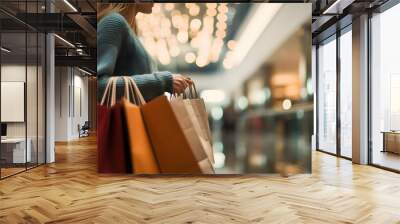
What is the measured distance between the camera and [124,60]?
638 centimetres

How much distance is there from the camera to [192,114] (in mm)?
6340

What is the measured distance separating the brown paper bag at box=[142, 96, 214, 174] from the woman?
0.24 metres

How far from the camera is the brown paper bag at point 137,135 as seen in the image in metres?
6.30

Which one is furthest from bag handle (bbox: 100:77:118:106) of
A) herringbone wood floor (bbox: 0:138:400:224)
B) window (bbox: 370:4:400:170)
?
window (bbox: 370:4:400:170)

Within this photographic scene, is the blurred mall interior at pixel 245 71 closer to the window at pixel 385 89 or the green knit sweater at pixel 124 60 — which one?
the green knit sweater at pixel 124 60

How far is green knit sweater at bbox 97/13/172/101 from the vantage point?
6.34 metres

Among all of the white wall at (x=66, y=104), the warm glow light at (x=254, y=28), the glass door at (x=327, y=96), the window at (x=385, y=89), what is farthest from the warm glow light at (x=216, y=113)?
the white wall at (x=66, y=104)

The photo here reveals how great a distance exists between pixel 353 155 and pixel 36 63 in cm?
720

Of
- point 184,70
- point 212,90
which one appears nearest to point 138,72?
point 184,70

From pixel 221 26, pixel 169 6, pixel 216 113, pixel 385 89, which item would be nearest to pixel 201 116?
pixel 216 113

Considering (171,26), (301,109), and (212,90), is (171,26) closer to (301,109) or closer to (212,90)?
(212,90)

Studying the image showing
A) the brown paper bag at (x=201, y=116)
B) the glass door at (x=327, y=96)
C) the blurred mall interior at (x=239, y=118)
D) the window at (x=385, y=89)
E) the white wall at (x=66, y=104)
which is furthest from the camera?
the white wall at (x=66, y=104)

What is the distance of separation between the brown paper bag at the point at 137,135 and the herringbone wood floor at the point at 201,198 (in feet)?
0.78

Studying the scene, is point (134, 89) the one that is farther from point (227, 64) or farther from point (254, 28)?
point (254, 28)
